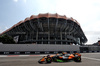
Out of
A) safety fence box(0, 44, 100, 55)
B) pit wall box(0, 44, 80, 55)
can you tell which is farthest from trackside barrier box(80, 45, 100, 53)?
pit wall box(0, 44, 80, 55)

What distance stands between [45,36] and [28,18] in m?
16.4

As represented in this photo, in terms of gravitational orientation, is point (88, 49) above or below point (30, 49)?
below

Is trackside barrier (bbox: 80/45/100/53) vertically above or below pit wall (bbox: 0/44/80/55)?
below

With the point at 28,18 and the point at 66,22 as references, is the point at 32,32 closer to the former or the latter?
the point at 28,18

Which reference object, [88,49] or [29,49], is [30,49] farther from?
[88,49]

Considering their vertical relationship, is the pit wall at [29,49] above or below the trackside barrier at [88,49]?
above

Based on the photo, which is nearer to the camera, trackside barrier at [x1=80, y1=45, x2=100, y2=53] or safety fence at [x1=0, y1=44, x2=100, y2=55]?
safety fence at [x1=0, y1=44, x2=100, y2=55]

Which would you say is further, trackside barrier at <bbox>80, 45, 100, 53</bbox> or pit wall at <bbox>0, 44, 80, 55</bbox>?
trackside barrier at <bbox>80, 45, 100, 53</bbox>

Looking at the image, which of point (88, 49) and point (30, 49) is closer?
point (30, 49)

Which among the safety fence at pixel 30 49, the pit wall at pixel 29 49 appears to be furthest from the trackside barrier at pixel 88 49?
the pit wall at pixel 29 49

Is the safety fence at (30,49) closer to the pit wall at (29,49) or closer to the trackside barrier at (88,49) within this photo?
the pit wall at (29,49)

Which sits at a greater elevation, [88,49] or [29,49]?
[29,49]

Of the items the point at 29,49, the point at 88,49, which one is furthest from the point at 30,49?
the point at 88,49

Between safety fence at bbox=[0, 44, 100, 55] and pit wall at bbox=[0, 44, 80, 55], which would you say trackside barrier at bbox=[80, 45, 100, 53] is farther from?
Result: pit wall at bbox=[0, 44, 80, 55]
